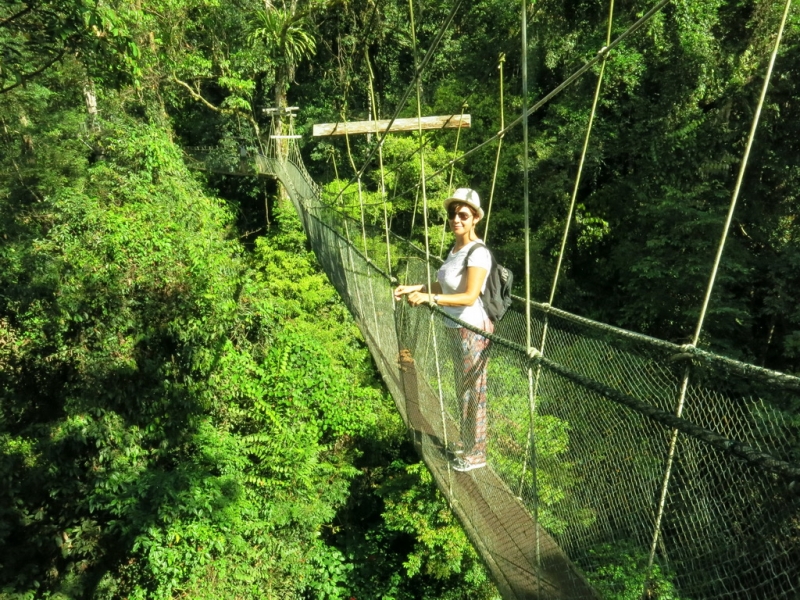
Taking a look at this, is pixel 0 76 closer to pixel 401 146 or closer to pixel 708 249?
pixel 708 249

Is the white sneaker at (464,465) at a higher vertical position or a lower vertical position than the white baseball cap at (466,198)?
lower

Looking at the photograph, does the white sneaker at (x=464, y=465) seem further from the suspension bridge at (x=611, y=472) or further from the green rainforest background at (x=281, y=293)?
the green rainforest background at (x=281, y=293)

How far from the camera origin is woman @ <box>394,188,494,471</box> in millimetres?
1667

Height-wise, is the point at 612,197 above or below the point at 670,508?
below

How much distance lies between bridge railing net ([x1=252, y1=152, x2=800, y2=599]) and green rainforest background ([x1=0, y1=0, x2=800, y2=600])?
5.70 ft

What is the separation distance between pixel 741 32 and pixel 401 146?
3.84m

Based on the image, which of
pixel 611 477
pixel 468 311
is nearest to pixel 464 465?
pixel 468 311

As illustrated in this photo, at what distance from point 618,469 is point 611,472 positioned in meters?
0.02

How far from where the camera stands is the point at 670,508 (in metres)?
1.17

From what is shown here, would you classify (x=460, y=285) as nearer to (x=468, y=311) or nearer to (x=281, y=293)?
(x=468, y=311)

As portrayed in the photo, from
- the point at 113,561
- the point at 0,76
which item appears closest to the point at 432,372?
the point at 0,76

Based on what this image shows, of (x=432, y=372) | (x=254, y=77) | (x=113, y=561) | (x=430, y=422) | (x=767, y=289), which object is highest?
(x=254, y=77)

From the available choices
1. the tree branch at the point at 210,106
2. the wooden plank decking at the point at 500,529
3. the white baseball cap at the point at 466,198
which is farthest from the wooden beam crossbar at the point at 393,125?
the tree branch at the point at 210,106

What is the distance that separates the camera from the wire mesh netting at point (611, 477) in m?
0.88
